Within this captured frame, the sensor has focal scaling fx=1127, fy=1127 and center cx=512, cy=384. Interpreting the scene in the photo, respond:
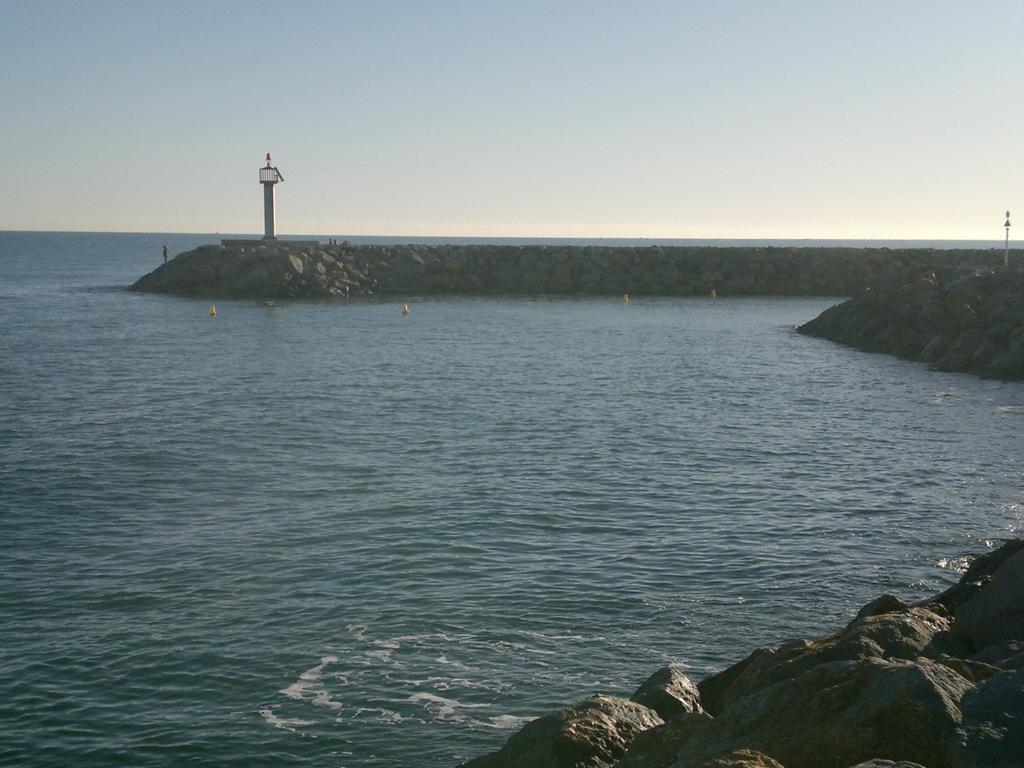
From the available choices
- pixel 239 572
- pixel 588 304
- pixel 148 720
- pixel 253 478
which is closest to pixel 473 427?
pixel 253 478

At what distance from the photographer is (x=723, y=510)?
19781 millimetres

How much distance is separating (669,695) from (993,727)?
341 centimetres

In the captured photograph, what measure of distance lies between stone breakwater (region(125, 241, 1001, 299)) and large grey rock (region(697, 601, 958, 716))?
68.5 metres

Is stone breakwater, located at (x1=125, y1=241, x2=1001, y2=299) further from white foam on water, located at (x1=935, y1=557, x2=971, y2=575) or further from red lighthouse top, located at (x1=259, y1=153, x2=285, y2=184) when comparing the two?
white foam on water, located at (x1=935, y1=557, x2=971, y2=575)

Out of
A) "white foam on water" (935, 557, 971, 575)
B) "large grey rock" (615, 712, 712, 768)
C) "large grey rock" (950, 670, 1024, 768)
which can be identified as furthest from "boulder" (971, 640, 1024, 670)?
"white foam on water" (935, 557, 971, 575)

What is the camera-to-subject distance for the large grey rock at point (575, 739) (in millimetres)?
8781

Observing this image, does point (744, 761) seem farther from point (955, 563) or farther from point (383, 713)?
point (955, 563)

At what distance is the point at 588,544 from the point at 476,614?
3594 millimetres

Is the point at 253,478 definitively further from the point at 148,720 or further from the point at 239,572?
the point at 148,720

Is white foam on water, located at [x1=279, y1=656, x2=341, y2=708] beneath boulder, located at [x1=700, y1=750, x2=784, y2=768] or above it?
beneath

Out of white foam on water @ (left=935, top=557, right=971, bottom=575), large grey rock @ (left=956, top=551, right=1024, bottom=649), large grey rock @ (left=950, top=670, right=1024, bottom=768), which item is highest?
large grey rock @ (left=950, top=670, right=1024, bottom=768)

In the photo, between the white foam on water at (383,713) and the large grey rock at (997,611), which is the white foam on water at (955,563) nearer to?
the large grey rock at (997,611)

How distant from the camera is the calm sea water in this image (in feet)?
39.0

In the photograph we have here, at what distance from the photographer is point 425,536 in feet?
59.2
